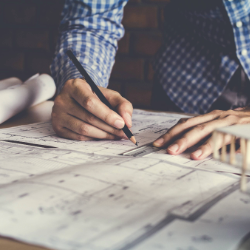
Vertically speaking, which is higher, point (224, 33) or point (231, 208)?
point (224, 33)

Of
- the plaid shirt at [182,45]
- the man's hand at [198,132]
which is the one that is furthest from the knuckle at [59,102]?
the man's hand at [198,132]

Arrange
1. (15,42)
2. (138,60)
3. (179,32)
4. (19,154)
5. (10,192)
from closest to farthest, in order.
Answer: (10,192), (19,154), (179,32), (138,60), (15,42)

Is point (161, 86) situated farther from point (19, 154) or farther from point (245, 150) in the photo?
point (245, 150)

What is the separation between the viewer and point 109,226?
0.25 metres

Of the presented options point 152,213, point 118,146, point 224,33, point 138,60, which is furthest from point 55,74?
point 138,60

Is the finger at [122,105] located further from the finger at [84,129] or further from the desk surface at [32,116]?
the desk surface at [32,116]

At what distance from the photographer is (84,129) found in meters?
0.55

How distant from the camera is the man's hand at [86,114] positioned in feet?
1.72

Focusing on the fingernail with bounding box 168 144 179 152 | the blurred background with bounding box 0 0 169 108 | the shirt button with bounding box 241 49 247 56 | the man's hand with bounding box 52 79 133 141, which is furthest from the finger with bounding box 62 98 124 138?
the blurred background with bounding box 0 0 169 108

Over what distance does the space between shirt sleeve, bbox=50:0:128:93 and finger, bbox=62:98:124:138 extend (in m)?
0.17

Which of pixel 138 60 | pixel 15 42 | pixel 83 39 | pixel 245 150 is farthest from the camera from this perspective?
pixel 15 42

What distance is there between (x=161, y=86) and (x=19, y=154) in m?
0.70

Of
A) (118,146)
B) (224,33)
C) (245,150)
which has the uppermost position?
(224,33)

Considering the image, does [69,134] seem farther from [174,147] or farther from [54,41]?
[54,41]
